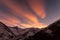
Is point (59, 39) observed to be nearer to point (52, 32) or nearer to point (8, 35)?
point (52, 32)

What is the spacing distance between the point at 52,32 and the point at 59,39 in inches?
43.4

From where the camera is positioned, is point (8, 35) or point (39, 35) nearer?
point (39, 35)

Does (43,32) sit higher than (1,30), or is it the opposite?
(1,30)

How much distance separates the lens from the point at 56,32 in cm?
1488

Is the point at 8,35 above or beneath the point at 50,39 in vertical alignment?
above

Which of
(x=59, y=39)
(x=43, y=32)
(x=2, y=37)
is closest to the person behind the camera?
(x=59, y=39)

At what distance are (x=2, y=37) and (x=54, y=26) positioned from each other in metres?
8.07

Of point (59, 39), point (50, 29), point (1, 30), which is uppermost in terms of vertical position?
point (1, 30)

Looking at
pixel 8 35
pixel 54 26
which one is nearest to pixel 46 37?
pixel 54 26

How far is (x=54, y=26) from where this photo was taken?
1563 centimetres

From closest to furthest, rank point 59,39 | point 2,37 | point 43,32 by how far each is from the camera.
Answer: point 59,39
point 43,32
point 2,37

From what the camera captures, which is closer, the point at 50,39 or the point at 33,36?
the point at 50,39

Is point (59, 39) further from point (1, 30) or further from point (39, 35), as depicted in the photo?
point (1, 30)

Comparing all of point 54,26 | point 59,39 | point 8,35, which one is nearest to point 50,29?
point 54,26
